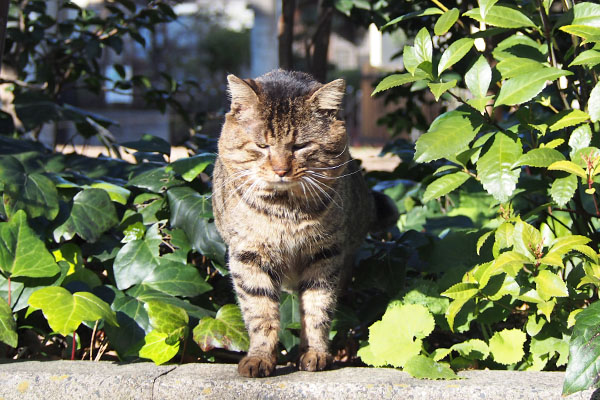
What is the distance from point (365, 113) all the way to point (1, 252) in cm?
1391

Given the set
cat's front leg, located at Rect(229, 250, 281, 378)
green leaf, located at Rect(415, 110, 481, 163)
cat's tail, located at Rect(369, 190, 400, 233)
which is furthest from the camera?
cat's tail, located at Rect(369, 190, 400, 233)

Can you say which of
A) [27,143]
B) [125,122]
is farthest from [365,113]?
[27,143]

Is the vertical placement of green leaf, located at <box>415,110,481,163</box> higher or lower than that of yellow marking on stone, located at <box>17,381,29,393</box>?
higher

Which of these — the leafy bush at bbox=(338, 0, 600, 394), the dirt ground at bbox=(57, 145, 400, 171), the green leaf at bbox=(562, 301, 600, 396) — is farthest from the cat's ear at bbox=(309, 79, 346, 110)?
the dirt ground at bbox=(57, 145, 400, 171)

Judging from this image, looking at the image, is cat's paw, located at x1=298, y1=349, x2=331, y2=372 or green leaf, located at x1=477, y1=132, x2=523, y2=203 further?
cat's paw, located at x1=298, y1=349, x2=331, y2=372

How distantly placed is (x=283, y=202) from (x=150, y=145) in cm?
113

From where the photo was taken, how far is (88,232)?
283 cm

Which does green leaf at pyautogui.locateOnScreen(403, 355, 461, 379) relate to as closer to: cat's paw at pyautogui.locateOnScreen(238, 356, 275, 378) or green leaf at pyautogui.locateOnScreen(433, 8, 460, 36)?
cat's paw at pyautogui.locateOnScreen(238, 356, 275, 378)

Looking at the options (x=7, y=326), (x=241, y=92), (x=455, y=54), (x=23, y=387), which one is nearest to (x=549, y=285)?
(x=455, y=54)

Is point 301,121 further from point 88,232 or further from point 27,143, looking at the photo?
point 27,143

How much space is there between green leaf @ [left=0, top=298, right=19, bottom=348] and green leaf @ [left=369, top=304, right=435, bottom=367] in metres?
1.34

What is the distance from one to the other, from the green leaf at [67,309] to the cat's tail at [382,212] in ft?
5.42

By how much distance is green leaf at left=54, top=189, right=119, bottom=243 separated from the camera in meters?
2.81

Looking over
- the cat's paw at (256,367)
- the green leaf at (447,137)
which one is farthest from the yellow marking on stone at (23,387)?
the green leaf at (447,137)
